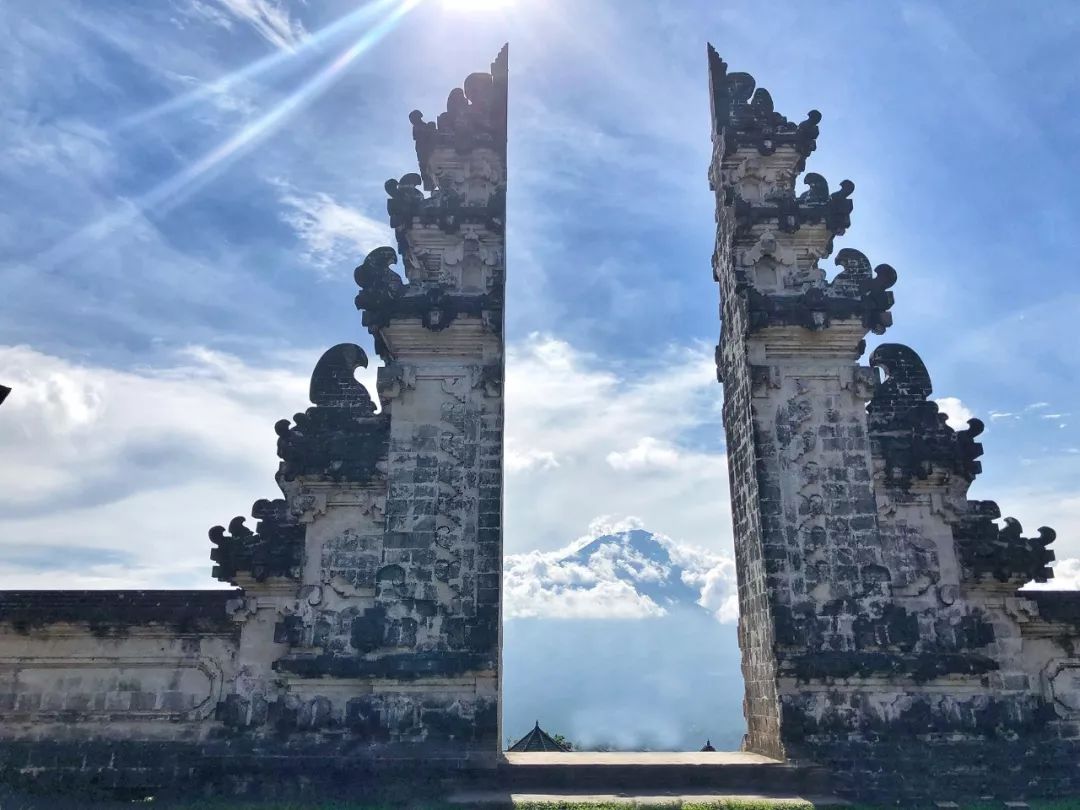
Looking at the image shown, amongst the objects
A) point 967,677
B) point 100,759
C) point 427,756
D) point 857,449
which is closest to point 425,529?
point 427,756

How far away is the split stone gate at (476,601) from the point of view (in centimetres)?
1170

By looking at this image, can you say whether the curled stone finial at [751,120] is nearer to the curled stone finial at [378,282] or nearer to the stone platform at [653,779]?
the curled stone finial at [378,282]

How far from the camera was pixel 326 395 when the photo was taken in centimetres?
1341

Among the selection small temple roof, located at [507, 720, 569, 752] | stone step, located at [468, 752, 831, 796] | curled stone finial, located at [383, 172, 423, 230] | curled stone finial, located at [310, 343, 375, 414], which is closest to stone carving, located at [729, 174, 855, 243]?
curled stone finial, located at [383, 172, 423, 230]

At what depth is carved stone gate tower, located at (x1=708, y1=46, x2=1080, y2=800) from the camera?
11.8 metres

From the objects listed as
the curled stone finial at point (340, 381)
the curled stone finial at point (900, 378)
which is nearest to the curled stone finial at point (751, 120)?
the curled stone finial at point (900, 378)

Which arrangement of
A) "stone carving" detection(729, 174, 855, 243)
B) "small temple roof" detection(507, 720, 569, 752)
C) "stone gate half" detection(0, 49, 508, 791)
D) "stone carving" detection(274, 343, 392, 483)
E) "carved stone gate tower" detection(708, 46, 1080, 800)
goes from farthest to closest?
"small temple roof" detection(507, 720, 569, 752) → "stone carving" detection(729, 174, 855, 243) → "stone carving" detection(274, 343, 392, 483) → "carved stone gate tower" detection(708, 46, 1080, 800) → "stone gate half" detection(0, 49, 508, 791)

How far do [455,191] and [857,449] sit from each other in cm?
842

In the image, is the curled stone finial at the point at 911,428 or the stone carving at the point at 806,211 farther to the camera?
the stone carving at the point at 806,211

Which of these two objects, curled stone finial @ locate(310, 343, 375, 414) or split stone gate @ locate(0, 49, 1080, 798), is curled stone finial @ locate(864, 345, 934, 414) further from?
curled stone finial @ locate(310, 343, 375, 414)

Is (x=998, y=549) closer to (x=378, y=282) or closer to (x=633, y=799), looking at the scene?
(x=633, y=799)

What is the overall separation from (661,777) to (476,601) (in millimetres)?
3628

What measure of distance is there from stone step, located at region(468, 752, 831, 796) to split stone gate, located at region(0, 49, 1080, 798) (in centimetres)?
36

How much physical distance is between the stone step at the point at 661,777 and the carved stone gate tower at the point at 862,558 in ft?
1.32
